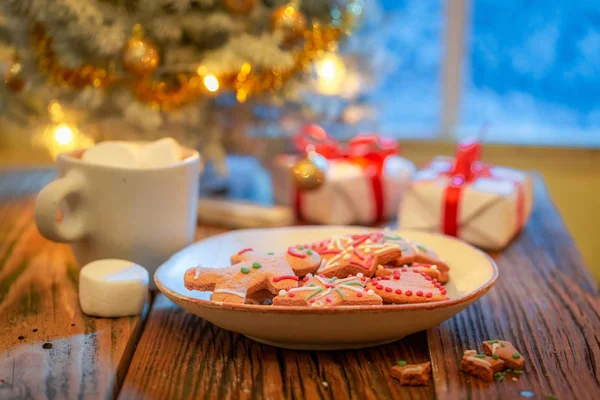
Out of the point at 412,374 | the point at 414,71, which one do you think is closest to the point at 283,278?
the point at 412,374

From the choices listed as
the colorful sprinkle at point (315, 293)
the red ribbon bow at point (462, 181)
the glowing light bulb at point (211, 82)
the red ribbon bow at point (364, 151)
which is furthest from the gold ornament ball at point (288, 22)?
the colorful sprinkle at point (315, 293)

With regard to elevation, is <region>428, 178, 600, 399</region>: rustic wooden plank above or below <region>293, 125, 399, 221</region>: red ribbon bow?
below

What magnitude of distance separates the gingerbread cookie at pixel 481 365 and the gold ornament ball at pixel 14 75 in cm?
86

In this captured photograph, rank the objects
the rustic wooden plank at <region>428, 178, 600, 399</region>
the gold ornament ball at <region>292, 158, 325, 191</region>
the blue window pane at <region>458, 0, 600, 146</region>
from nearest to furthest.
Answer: the rustic wooden plank at <region>428, 178, 600, 399</region>, the gold ornament ball at <region>292, 158, 325, 191</region>, the blue window pane at <region>458, 0, 600, 146</region>

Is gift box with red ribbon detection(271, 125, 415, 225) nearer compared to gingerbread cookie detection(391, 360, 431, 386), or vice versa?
gingerbread cookie detection(391, 360, 431, 386)

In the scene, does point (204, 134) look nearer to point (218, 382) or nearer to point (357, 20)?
point (357, 20)

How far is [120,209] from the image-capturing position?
87 centimetres

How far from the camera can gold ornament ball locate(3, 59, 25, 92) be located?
3.75 feet

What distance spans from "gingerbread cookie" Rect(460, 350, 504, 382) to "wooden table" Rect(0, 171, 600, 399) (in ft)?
0.04

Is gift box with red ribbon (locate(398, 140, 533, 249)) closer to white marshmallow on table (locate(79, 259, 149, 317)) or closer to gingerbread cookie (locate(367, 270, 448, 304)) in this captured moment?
gingerbread cookie (locate(367, 270, 448, 304))

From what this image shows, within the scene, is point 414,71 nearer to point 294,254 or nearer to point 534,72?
point 534,72

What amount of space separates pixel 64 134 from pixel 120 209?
1.39 ft

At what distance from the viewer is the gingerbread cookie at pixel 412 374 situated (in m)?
0.67

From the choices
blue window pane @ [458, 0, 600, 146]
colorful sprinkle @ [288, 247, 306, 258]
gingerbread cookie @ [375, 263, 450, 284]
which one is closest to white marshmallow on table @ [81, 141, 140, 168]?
colorful sprinkle @ [288, 247, 306, 258]
